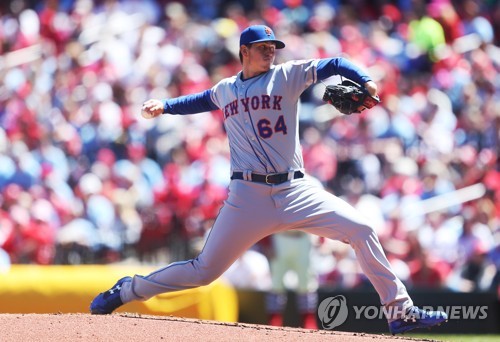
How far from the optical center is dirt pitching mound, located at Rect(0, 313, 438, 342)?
20.0 feet

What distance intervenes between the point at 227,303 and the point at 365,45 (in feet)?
21.4

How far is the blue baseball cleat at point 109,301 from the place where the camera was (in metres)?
6.98

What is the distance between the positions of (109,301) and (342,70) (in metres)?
2.25

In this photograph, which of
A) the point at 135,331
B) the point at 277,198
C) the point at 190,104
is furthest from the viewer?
the point at 190,104

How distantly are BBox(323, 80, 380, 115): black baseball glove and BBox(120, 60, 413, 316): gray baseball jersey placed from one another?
0.55 ft

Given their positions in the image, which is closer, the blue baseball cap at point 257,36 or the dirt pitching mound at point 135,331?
the dirt pitching mound at point 135,331

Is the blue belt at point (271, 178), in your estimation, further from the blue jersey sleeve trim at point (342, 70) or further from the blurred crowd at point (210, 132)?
the blurred crowd at point (210, 132)

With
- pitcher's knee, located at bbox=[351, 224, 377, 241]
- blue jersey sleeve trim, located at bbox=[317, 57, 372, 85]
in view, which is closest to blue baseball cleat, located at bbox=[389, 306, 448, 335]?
pitcher's knee, located at bbox=[351, 224, 377, 241]

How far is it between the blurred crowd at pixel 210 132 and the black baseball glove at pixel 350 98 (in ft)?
15.9

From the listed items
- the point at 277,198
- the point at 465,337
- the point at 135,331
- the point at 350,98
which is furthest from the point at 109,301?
the point at 465,337

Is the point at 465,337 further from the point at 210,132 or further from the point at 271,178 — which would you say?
the point at 210,132

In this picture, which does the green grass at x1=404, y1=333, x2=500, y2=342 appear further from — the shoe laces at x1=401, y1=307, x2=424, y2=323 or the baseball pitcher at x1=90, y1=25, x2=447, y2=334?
the baseball pitcher at x1=90, y1=25, x2=447, y2=334

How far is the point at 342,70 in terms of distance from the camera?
631cm

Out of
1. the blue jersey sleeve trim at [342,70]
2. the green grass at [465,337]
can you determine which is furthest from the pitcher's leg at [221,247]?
the green grass at [465,337]
